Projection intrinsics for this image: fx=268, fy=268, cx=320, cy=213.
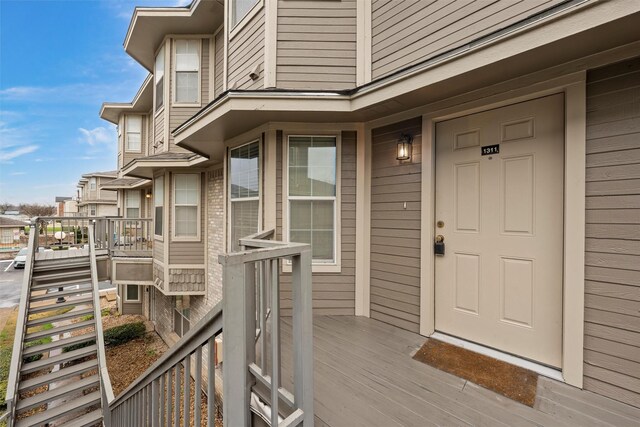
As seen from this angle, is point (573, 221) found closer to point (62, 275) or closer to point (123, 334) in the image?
point (62, 275)

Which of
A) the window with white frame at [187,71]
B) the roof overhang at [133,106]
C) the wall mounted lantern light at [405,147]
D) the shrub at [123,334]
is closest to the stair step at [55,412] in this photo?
the shrub at [123,334]

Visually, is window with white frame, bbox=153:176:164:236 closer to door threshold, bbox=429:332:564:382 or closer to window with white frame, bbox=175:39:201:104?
window with white frame, bbox=175:39:201:104

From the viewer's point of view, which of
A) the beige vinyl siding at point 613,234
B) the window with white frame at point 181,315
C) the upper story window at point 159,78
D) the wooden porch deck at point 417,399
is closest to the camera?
the wooden porch deck at point 417,399

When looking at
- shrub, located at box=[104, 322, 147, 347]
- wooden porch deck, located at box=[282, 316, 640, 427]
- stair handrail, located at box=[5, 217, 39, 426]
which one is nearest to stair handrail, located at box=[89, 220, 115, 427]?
stair handrail, located at box=[5, 217, 39, 426]

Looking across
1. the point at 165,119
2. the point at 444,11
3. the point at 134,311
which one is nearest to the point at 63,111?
the point at 134,311

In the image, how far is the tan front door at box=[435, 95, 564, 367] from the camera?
7.16 feet

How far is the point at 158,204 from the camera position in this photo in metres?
6.88

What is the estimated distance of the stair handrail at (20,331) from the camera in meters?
3.93

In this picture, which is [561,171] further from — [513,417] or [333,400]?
[333,400]

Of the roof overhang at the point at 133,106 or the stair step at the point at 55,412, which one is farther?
the roof overhang at the point at 133,106

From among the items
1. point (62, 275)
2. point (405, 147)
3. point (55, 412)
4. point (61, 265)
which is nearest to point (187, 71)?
point (61, 265)

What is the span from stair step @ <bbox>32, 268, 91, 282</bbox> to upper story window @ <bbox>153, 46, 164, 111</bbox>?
4427 mm

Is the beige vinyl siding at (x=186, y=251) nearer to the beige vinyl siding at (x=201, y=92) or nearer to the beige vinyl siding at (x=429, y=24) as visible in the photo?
the beige vinyl siding at (x=201, y=92)

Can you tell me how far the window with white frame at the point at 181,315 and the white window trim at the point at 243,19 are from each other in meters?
5.71
